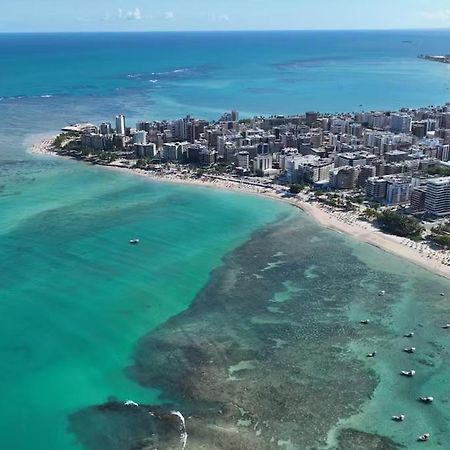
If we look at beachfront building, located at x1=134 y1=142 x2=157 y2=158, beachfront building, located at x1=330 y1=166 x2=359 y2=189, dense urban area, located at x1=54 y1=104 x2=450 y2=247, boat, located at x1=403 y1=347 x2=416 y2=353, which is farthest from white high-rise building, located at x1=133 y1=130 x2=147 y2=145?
boat, located at x1=403 y1=347 x2=416 y2=353

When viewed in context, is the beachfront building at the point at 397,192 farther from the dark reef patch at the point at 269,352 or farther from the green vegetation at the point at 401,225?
the dark reef patch at the point at 269,352

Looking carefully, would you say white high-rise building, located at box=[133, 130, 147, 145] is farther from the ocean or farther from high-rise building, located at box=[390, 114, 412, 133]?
high-rise building, located at box=[390, 114, 412, 133]

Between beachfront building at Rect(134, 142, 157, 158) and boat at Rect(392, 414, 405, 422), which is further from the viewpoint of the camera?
beachfront building at Rect(134, 142, 157, 158)

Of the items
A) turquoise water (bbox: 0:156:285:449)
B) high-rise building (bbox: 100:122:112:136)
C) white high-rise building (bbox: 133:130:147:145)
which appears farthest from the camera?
high-rise building (bbox: 100:122:112:136)

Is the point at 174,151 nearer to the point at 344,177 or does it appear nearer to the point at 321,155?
the point at 321,155

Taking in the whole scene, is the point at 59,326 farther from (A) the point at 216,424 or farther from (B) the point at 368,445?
(B) the point at 368,445

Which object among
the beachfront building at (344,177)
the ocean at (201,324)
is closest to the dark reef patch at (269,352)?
the ocean at (201,324)
